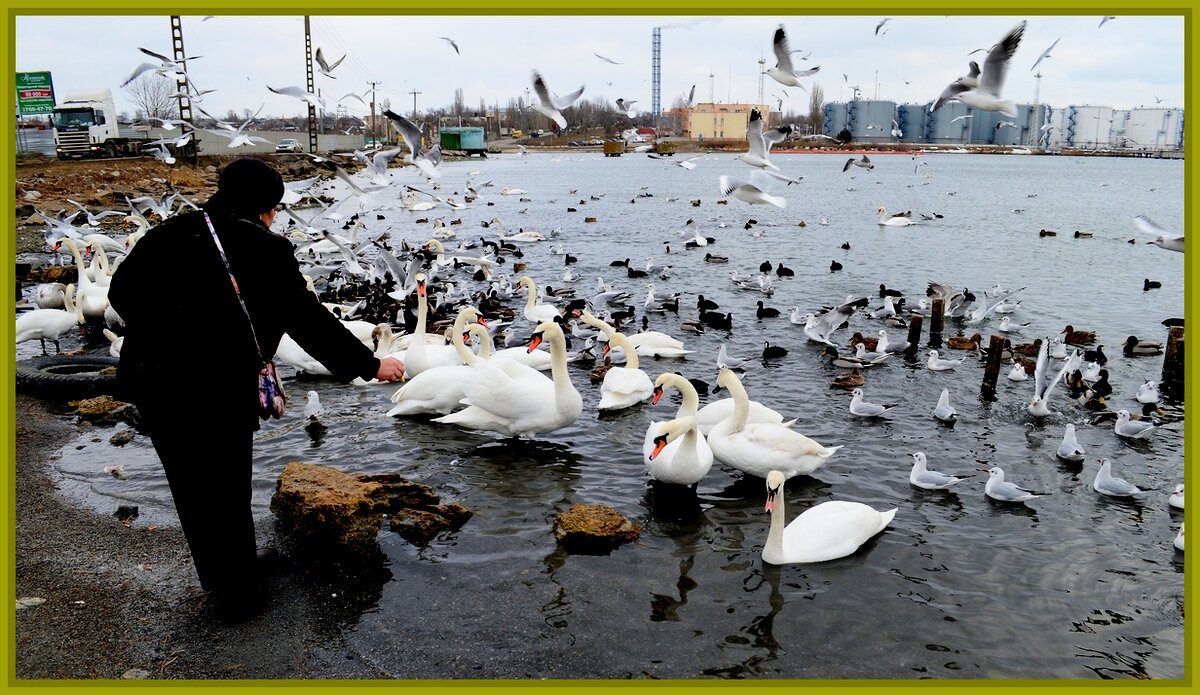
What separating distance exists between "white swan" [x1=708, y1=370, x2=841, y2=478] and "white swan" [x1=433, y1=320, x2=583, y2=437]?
5.49 ft

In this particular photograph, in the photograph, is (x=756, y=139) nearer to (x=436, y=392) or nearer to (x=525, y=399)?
(x=525, y=399)

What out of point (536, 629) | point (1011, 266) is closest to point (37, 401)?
point (536, 629)

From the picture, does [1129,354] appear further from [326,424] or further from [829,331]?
[326,424]

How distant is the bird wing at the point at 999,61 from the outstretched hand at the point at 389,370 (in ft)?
22.3

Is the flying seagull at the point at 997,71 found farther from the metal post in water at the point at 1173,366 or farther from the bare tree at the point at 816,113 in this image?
the bare tree at the point at 816,113

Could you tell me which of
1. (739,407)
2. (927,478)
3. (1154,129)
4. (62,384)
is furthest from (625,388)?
(1154,129)

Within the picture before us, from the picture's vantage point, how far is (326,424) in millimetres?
9852

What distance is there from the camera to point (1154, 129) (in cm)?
11225

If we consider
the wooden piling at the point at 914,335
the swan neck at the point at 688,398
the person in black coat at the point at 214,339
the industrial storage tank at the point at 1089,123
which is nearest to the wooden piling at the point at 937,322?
the wooden piling at the point at 914,335

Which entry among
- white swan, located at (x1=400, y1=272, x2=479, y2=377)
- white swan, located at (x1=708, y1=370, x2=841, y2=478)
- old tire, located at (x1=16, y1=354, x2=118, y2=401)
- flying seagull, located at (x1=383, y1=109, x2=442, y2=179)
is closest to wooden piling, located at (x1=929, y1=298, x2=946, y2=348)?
white swan, located at (x1=708, y1=370, x2=841, y2=478)

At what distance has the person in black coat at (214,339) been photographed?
14.9ft

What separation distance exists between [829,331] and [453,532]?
9.31 m

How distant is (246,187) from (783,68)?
6.53 metres

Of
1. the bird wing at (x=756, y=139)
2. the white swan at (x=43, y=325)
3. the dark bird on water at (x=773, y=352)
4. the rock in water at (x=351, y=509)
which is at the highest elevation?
the bird wing at (x=756, y=139)
